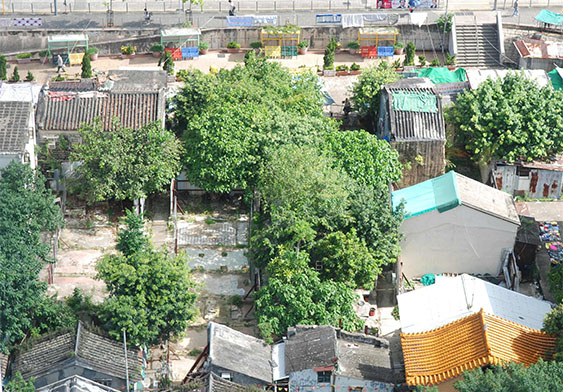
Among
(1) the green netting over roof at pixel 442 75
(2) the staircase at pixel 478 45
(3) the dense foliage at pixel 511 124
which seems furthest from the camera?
(2) the staircase at pixel 478 45

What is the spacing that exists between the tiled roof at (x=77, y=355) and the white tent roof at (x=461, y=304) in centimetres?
1335

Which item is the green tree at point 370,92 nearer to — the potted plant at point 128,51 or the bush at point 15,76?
the potted plant at point 128,51

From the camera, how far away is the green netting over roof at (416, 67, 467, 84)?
7494 cm

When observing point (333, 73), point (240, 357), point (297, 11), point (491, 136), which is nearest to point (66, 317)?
point (240, 357)

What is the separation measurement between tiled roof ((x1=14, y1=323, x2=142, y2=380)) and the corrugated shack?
25668 mm

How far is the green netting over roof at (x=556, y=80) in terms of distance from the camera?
74.6 meters

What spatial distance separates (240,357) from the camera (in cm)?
5172

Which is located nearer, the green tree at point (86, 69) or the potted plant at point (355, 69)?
the green tree at point (86, 69)

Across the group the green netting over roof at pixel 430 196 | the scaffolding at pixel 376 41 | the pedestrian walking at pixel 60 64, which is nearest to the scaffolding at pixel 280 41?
the scaffolding at pixel 376 41

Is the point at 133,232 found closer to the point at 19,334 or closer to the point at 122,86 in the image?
the point at 19,334

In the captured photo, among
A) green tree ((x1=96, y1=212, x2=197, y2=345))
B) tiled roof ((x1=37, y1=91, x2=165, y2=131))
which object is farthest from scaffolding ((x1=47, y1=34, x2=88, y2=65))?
green tree ((x1=96, y1=212, x2=197, y2=345))

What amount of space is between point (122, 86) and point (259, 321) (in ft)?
71.9

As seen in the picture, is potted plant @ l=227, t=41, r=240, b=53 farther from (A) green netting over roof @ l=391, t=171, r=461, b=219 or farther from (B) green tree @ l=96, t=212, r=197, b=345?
(B) green tree @ l=96, t=212, r=197, b=345

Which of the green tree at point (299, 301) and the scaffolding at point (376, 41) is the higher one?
the scaffolding at point (376, 41)
